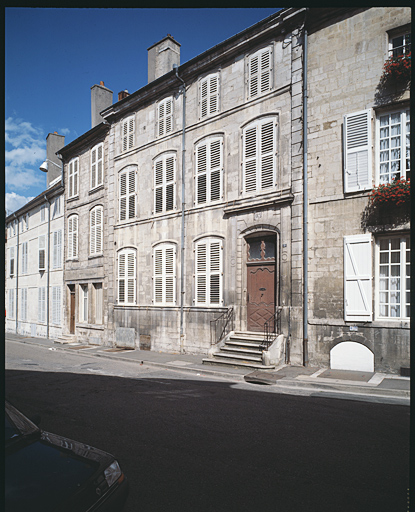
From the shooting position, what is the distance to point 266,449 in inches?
210

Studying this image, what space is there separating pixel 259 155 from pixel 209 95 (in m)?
3.64

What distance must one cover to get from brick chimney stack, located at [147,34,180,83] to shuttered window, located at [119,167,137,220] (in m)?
4.44

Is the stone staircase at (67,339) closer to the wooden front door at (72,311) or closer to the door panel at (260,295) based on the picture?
the wooden front door at (72,311)

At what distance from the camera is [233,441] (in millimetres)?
5645

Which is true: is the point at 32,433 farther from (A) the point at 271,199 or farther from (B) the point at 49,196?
(B) the point at 49,196

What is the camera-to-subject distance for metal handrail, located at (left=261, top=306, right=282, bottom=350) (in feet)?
39.8

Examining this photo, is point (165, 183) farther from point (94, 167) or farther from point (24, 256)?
point (24, 256)

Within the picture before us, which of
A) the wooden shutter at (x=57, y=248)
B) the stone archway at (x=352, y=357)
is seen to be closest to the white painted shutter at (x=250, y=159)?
the stone archway at (x=352, y=357)

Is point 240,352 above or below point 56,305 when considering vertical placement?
below

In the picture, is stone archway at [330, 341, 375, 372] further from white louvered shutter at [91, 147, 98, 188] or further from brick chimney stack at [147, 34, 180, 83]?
white louvered shutter at [91, 147, 98, 188]

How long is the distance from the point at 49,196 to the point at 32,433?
74.9 ft

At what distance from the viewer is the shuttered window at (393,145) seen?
34.3ft

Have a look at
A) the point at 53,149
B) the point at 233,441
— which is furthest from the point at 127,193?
the point at 233,441

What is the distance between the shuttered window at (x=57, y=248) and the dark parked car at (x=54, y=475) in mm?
20344
